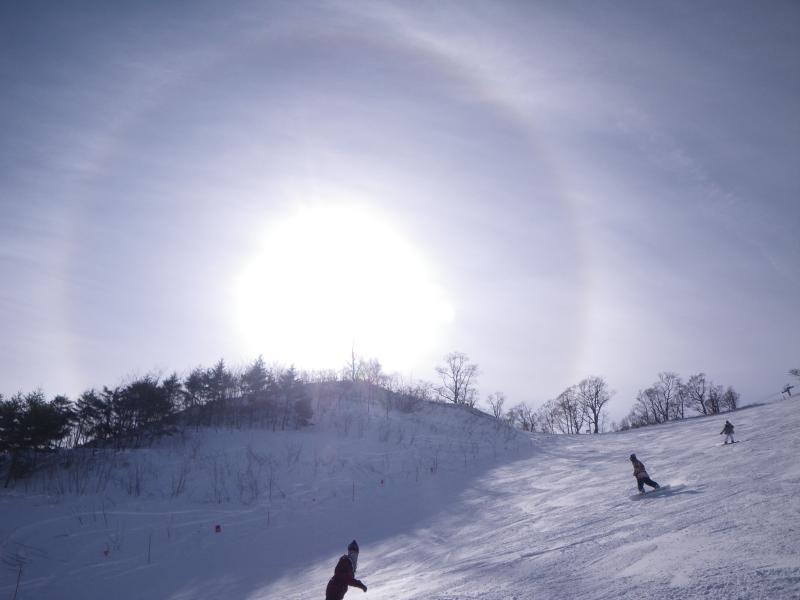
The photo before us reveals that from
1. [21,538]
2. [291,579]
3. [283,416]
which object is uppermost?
[283,416]

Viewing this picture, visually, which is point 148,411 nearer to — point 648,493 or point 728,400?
point 648,493

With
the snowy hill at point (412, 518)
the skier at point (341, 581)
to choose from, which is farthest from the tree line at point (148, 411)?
the skier at point (341, 581)

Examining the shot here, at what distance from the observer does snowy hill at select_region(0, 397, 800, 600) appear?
7.02m

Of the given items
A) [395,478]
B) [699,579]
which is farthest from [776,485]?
[395,478]

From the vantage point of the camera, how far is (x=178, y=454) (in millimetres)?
26234

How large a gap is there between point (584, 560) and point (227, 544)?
1343cm

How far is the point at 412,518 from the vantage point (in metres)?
16.9

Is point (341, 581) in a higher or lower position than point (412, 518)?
higher

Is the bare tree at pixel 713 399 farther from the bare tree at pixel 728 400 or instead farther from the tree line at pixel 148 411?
the tree line at pixel 148 411

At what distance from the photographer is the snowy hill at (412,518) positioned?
276 inches

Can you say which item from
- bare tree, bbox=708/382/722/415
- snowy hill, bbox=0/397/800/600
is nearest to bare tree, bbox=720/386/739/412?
bare tree, bbox=708/382/722/415

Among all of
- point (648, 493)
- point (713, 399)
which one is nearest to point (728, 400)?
point (713, 399)

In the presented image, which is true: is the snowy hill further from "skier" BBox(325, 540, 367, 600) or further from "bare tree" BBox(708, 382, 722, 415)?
"bare tree" BBox(708, 382, 722, 415)

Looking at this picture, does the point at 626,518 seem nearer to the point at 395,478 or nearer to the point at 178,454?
the point at 395,478
